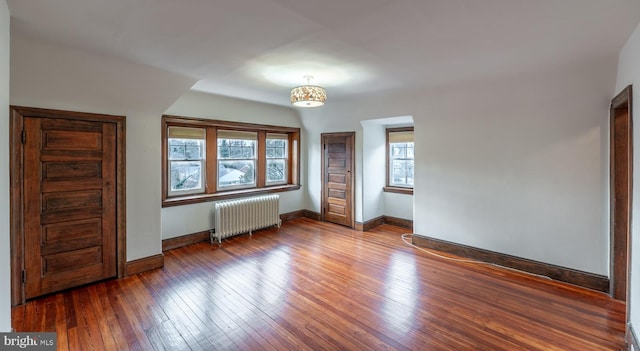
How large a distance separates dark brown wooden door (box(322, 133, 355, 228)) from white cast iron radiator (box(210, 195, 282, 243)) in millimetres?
1033

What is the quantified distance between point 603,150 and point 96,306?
204 inches

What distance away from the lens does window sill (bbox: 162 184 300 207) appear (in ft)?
13.9

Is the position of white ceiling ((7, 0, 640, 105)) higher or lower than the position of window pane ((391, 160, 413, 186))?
higher

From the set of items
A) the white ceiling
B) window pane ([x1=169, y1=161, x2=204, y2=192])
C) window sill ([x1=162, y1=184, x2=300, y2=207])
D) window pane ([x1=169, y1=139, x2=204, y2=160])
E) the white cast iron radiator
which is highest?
the white ceiling

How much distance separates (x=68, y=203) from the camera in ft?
9.47

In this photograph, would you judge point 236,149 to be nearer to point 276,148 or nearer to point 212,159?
point 212,159

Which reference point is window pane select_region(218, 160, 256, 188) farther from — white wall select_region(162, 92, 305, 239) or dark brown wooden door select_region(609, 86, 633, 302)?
dark brown wooden door select_region(609, 86, 633, 302)

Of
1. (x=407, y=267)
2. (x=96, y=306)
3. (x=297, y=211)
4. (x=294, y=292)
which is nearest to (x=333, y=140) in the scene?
(x=297, y=211)

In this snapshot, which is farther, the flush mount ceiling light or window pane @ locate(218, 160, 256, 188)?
window pane @ locate(218, 160, 256, 188)

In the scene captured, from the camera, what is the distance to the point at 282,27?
208cm

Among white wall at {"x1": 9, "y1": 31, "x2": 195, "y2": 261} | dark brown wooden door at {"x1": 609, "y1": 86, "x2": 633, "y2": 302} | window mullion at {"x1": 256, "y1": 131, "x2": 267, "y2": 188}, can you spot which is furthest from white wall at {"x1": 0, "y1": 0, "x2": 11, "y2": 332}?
dark brown wooden door at {"x1": 609, "y1": 86, "x2": 633, "y2": 302}

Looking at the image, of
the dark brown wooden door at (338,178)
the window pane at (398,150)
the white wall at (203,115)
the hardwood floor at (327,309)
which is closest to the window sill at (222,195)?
the white wall at (203,115)

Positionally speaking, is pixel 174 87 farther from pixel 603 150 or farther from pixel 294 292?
pixel 603 150

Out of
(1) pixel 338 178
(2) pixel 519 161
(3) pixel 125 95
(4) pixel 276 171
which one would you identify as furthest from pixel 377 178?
(3) pixel 125 95
